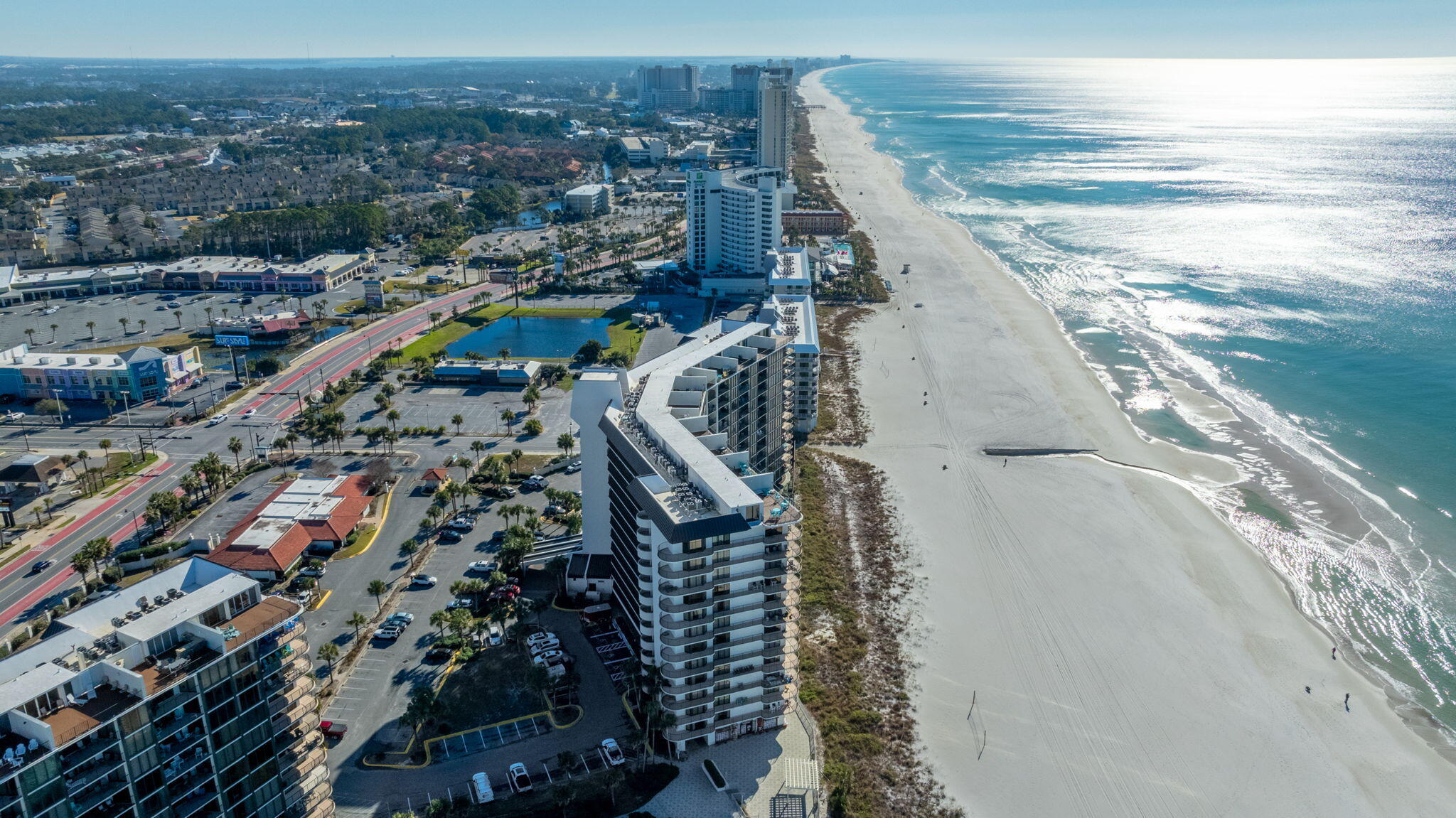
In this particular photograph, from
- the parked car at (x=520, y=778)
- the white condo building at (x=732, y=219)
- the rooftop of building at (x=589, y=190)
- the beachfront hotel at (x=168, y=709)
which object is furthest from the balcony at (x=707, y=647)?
the rooftop of building at (x=589, y=190)

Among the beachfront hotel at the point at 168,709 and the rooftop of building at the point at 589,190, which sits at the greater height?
the rooftop of building at the point at 589,190

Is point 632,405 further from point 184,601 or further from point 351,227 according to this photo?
point 351,227

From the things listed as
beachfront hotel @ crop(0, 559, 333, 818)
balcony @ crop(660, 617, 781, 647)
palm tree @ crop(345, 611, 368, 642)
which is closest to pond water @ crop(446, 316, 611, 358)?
palm tree @ crop(345, 611, 368, 642)

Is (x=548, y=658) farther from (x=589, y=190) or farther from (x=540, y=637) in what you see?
(x=589, y=190)

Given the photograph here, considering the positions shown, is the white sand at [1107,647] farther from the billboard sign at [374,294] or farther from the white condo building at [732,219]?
the billboard sign at [374,294]

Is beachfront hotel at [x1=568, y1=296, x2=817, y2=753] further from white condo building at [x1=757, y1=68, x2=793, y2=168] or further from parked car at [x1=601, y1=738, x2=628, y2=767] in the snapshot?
white condo building at [x1=757, y1=68, x2=793, y2=168]

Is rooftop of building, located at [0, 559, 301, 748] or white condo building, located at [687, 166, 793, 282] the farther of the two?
white condo building, located at [687, 166, 793, 282]
